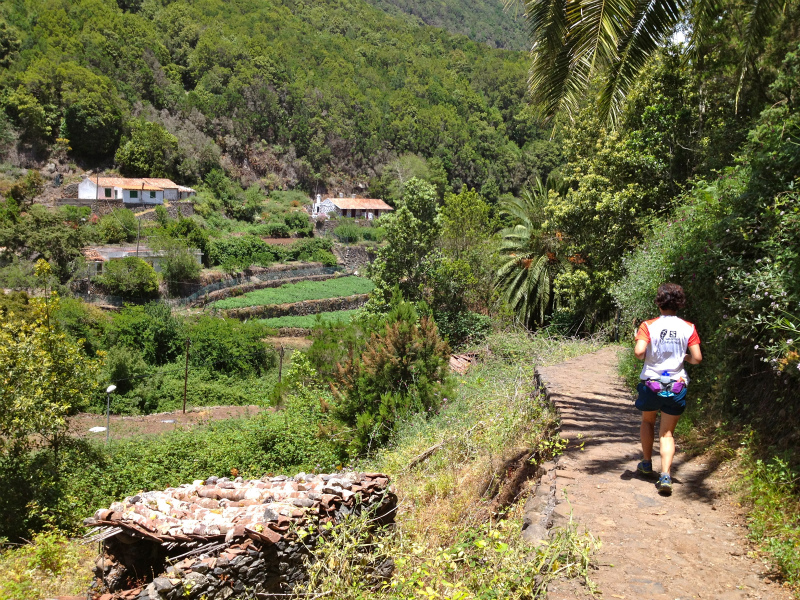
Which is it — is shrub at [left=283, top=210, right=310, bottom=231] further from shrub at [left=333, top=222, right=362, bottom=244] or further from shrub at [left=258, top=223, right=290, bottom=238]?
shrub at [left=333, top=222, right=362, bottom=244]

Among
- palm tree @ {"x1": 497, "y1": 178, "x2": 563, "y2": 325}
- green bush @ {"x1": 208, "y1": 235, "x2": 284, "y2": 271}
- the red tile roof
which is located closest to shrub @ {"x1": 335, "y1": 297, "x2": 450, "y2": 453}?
palm tree @ {"x1": 497, "y1": 178, "x2": 563, "y2": 325}

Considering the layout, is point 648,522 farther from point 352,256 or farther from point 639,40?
point 352,256

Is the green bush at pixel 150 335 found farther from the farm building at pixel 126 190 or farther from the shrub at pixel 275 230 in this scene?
the shrub at pixel 275 230

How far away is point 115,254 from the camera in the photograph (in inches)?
1540

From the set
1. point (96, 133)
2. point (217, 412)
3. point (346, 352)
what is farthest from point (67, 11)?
point (346, 352)

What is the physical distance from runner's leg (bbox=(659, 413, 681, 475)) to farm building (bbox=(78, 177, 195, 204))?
51318 millimetres

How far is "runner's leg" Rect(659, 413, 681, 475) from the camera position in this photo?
173 inches

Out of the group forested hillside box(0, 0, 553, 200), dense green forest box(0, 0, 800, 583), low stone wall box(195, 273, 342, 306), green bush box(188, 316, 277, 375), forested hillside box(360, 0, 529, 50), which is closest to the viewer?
dense green forest box(0, 0, 800, 583)

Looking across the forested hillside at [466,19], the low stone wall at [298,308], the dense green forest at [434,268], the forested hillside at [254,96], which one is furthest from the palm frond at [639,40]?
the forested hillside at [466,19]

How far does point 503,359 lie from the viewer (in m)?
12.5

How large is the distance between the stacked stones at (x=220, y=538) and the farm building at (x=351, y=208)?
6052 cm

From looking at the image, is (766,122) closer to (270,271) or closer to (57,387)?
(57,387)

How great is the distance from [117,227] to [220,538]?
43.6 m

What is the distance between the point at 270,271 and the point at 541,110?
4232 cm
